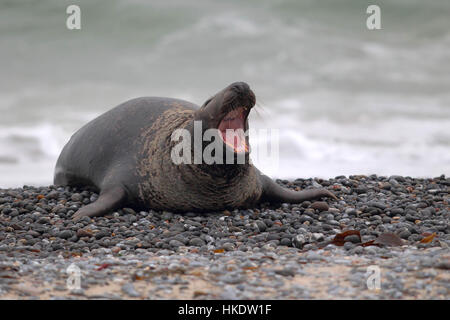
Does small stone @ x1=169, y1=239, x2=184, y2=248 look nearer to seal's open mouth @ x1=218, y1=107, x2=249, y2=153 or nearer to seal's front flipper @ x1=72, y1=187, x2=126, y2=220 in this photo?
seal's open mouth @ x1=218, y1=107, x2=249, y2=153

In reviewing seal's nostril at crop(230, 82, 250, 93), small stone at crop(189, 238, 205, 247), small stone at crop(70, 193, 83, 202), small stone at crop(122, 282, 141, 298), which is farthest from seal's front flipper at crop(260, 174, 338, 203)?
small stone at crop(122, 282, 141, 298)

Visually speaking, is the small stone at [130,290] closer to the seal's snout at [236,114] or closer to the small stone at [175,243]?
the small stone at [175,243]

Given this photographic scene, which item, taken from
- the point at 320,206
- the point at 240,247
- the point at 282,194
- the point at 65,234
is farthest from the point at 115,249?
the point at 282,194

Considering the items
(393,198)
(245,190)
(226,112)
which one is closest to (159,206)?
(245,190)

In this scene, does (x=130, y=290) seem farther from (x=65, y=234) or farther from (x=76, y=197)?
(x=76, y=197)

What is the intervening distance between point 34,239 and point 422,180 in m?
7.43

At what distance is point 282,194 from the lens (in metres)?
9.84

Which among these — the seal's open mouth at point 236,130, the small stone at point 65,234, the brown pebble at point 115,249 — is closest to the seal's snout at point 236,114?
the seal's open mouth at point 236,130

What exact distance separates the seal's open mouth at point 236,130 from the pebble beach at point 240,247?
3.51ft

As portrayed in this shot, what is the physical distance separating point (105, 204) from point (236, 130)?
2.32 metres

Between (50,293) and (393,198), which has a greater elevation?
(393,198)

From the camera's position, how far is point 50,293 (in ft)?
16.6
